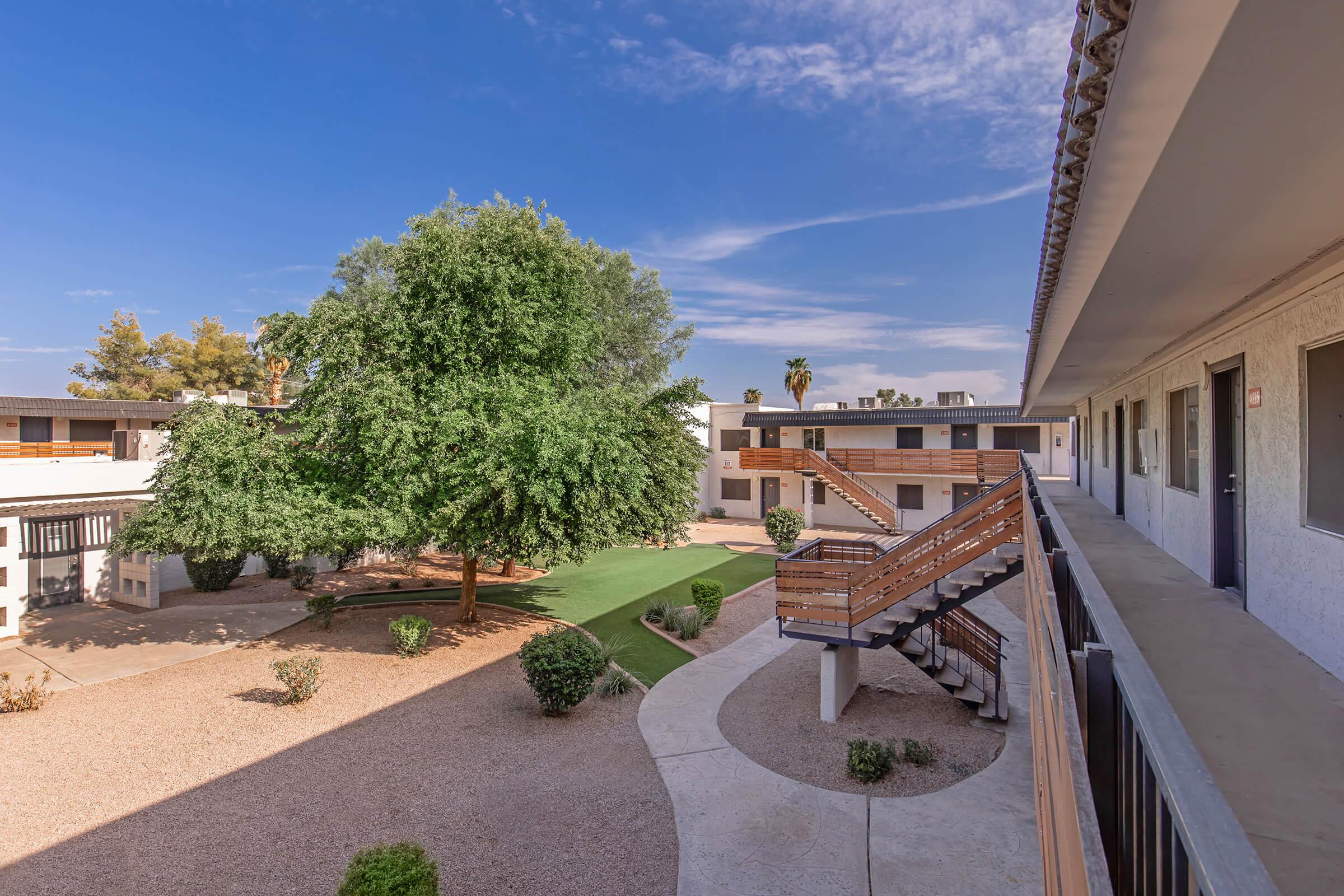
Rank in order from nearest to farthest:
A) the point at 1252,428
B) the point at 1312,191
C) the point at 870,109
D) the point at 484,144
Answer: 1. the point at 1312,191
2. the point at 1252,428
3. the point at 870,109
4. the point at 484,144

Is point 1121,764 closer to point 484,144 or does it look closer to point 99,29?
point 99,29

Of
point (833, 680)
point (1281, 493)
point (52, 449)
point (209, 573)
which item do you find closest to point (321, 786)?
point (833, 680)

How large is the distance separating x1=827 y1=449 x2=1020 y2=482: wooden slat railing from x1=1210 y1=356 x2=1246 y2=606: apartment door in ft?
65.1

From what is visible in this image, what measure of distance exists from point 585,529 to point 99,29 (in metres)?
19.6

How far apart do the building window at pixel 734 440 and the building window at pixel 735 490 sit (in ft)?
5.73

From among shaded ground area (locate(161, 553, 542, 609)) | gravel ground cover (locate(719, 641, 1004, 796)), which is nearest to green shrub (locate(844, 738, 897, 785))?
gravel ground cover (locate(719, 641, 1004, 796))

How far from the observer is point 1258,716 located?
363 centimetres

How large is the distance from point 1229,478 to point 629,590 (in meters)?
14.2

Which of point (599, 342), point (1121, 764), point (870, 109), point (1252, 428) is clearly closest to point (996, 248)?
point (870, 109)

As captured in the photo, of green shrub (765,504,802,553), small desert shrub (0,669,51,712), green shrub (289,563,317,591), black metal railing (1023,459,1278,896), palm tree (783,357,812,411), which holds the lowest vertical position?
small desert shrub (0,669,51,712)

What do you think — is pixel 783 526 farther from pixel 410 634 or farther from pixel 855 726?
pixel 410 634

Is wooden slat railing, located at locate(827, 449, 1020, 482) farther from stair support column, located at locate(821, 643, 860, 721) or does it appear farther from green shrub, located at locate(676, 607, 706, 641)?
stair support column, located at locate(821, 643, 860, 721)

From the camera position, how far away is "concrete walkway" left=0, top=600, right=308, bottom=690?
1233cm

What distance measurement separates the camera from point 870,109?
16188 mm
